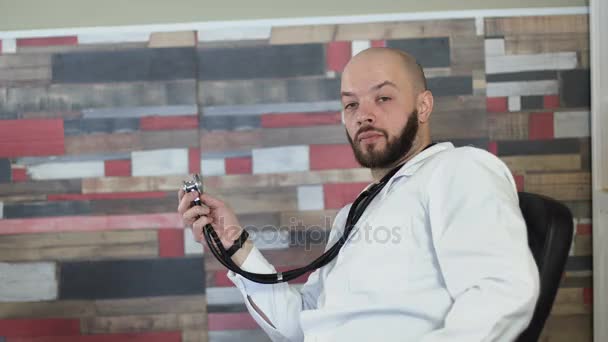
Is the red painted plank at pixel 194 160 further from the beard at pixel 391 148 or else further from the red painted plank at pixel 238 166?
the beard at pixel 391 148

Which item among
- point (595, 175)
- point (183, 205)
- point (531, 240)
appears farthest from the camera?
point (595, 175)

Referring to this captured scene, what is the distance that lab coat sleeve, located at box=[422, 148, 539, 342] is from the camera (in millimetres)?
943

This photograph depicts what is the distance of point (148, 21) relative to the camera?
222cm

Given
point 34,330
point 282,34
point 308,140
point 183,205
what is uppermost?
point 282,34

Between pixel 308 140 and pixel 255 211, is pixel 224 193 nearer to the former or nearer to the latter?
pixel 255 211

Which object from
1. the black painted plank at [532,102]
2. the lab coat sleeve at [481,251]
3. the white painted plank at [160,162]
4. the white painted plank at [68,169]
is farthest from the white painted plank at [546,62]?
the white painted plank at [68,169]

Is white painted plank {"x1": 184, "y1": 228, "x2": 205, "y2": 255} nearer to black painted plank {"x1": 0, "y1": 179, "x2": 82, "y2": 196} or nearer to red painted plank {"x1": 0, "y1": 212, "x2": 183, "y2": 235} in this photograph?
red painted plank {"x1": 0, "y1": 212, "x2": 183, "y2": 235}

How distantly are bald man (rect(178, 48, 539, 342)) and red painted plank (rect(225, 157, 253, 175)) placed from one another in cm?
72

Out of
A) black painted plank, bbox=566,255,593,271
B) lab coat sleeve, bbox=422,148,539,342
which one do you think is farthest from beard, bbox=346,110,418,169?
black painted plank, bbox=566,255,593,271

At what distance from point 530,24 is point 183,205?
5.26ft

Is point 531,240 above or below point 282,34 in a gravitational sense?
below

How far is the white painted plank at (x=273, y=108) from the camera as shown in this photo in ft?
7.27

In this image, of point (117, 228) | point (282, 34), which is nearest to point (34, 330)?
point (117, 228)

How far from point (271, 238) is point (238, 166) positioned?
0.32m
